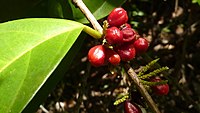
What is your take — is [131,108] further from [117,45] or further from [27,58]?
[27,58]

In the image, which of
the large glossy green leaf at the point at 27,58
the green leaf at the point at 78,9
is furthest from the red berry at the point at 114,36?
the green leaf at the point at 78,9

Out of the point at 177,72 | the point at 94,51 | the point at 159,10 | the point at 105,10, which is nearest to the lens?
the point at 94,51

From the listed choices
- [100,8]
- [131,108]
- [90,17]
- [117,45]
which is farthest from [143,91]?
[100,8]

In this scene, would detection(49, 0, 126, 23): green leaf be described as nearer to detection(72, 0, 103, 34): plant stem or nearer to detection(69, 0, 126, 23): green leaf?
detection(69, 0, 126, 23): green leaf

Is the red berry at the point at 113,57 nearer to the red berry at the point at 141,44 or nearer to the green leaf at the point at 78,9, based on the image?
the red berry at the point at 141,44

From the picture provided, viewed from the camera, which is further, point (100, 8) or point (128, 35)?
point (100, 8)

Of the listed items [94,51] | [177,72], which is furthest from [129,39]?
[177,72]

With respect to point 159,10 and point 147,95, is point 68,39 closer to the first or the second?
point 147,95
